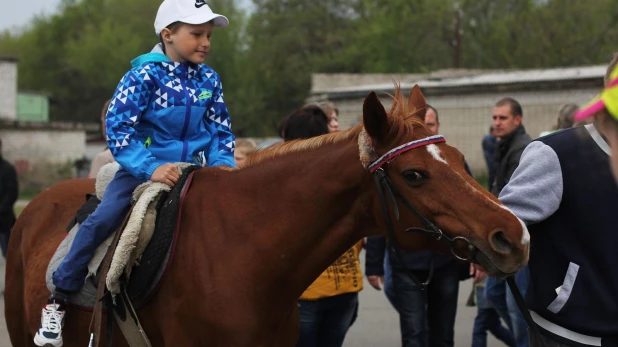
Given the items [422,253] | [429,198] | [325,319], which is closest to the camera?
[429,198]

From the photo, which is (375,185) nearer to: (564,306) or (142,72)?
(564,306)

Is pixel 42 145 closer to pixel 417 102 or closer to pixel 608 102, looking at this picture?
pixel 417 102

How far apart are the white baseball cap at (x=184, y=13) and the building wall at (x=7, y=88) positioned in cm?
4070

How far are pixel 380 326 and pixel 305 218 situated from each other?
5438 millimetres

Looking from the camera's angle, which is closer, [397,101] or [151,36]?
[397,101]

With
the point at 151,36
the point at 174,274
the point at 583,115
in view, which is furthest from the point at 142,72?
the point at 151,36

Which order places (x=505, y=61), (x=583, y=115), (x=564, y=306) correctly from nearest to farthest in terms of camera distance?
1. (x=583, y=115)
2. (x=564, y=306)
3. (x=505, y=61)

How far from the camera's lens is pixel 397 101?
3.70m

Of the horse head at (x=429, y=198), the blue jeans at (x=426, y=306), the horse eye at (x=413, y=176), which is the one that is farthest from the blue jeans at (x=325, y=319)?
the horse eye at (x=413, y=176)

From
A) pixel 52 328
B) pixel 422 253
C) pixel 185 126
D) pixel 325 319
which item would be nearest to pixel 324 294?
pixel 325 319

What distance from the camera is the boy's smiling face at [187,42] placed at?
416cm

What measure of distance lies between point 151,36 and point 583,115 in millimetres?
70888

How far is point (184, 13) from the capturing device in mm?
4180

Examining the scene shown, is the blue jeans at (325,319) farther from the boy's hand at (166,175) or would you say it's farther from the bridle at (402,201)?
the bridle at (402,201)
